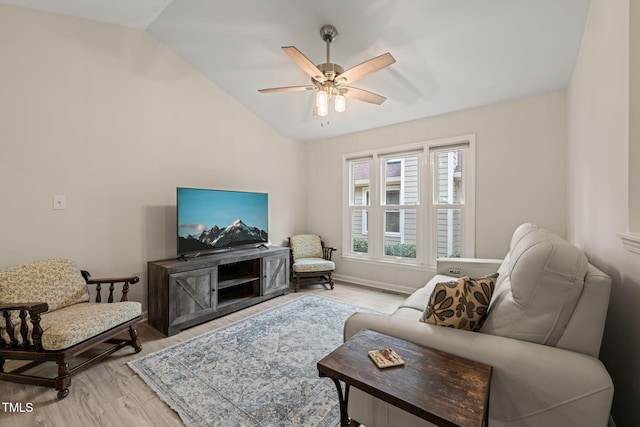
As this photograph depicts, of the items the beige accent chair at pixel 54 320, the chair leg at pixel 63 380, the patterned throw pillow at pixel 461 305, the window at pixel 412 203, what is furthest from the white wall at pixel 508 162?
the chair leg at pixel 63 380

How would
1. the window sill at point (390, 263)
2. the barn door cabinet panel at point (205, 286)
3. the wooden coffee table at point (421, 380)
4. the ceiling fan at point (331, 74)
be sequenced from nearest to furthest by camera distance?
the wooden coffee table at point (421, 380)
the ceiling fan at point (331, 74)
the barn door cabinet panel at point (205, 286)
the window sill at point (390, 263)

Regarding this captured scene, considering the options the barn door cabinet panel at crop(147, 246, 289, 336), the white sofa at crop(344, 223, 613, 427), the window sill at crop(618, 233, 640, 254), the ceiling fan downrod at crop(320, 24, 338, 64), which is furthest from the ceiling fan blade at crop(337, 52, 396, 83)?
the barn door cabinet panel at crop(147, 246, 289, 336)

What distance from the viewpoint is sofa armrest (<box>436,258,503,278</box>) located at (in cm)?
274

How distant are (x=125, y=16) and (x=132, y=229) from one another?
7.09 feet

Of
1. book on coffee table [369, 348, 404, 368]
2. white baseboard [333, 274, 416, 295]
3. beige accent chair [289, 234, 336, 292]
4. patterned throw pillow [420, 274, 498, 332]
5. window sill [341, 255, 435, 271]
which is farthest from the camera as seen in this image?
beige accent chair [289, 234, 336, 292]

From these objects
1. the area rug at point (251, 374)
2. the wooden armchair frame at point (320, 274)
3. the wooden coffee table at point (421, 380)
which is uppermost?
the wooden coffee table at point (421, 380)

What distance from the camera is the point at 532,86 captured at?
2.87 metres

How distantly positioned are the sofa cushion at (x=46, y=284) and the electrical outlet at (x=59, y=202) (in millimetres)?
515

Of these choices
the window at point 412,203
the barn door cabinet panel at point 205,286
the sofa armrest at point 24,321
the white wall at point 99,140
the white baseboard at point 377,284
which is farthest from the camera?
the white baseboard at point 377,284

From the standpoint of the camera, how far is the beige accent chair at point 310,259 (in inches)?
160

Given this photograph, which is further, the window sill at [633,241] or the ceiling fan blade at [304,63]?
the ceiling fan blade at [304,63]

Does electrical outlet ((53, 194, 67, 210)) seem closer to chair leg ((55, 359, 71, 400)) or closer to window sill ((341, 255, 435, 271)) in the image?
chair leg ((55, 359, 71, 400))

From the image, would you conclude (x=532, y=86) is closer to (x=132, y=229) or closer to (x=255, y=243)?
(x=255, y=243)

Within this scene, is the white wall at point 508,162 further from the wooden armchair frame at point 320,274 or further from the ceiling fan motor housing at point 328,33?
the ceiling fan motor housing at point 328,33
